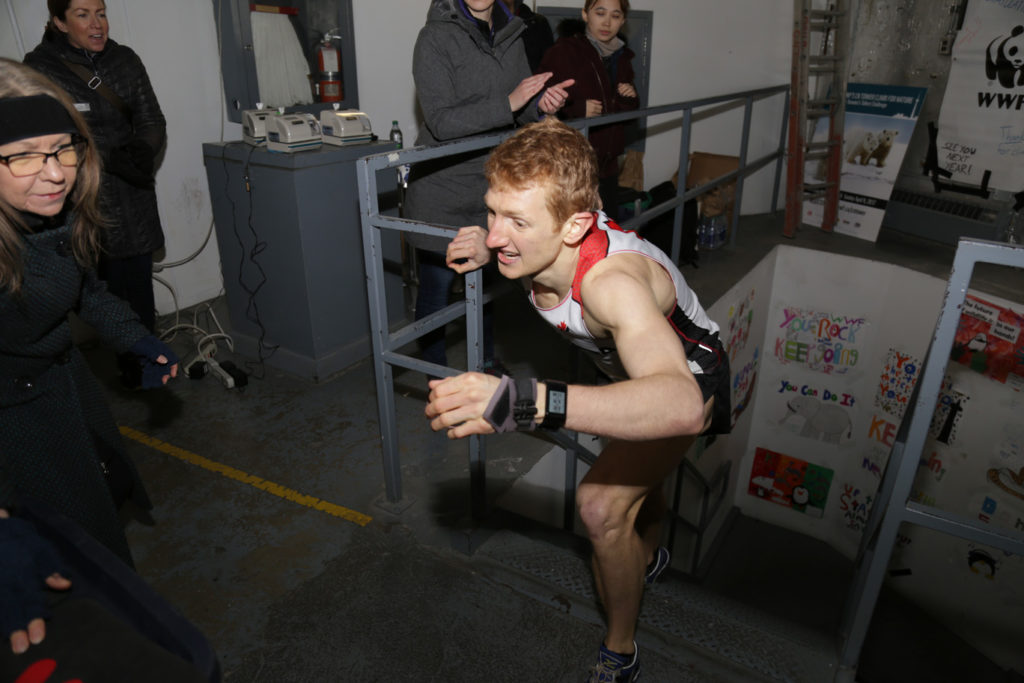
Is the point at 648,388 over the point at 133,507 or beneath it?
over

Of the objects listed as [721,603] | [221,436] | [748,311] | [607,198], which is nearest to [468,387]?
[721,603]

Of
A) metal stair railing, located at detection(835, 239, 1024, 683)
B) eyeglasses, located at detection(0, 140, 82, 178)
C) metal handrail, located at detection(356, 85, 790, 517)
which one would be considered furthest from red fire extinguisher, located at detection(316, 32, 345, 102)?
metal stair railing, located at detection(835, 239, 1024, 683)

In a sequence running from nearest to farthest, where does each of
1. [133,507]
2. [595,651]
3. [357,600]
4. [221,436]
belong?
[595,651] → [357,600] → [133,507] → [221,436]

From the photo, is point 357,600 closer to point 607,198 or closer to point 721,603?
point 721,603

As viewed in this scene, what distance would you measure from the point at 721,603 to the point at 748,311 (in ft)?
11.7

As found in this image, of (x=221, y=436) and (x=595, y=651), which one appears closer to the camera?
(x=595, y=651)

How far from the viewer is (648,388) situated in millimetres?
1321

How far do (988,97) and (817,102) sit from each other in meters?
1.22

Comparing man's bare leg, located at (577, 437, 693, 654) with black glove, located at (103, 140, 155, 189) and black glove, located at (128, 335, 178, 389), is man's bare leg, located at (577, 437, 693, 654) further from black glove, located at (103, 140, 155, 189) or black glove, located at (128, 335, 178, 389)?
Answer: black glove, located at (103, 140, 155, 189)

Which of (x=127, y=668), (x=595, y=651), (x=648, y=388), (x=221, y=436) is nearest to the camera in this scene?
(x=127, y=668)

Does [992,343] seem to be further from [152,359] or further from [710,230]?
[152,359]

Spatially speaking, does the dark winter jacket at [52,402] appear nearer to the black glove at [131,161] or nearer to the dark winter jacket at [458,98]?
the dark winter jacket at [458,98]

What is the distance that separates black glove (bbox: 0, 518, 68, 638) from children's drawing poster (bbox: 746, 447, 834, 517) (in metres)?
6.29

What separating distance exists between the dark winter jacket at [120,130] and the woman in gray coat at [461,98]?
1646 mm
